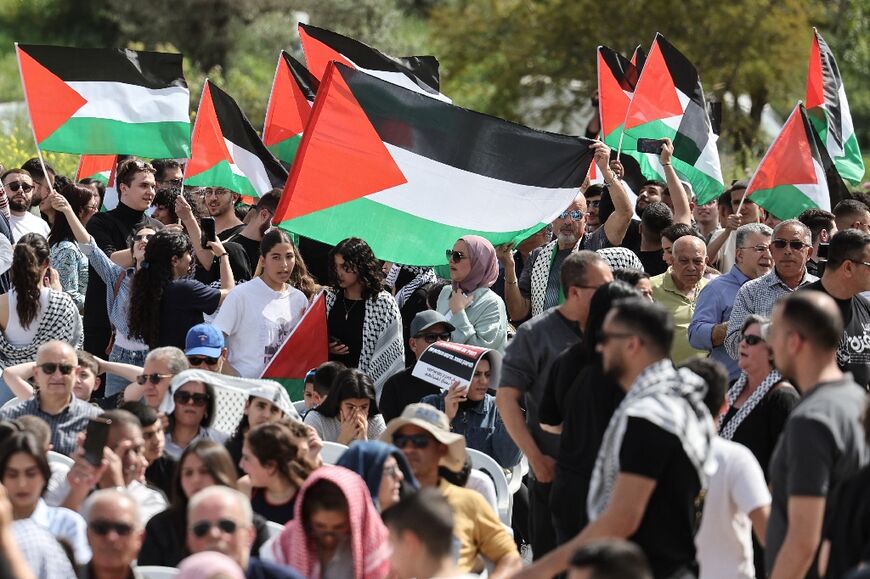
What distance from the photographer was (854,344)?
8.31m

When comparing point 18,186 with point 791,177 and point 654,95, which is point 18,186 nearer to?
point 654,95

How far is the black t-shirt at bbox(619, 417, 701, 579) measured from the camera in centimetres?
512

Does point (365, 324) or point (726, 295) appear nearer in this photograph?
point (726, 295)

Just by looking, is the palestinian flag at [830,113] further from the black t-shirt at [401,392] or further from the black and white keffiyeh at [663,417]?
the black and white keffiyeh at [663,417]

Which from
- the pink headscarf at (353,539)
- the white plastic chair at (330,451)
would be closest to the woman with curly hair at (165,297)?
the white plastic chair at (330,451)

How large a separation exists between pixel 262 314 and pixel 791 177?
4776 mm

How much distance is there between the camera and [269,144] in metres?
13.4

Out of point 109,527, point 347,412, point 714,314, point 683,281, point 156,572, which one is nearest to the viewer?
point 109,527

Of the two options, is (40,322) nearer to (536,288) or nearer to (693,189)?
(536,288)

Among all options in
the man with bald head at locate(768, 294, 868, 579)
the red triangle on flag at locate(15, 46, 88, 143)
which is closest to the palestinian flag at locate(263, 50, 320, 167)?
the red triangle on flag at locate(15, 46, 88, 143)

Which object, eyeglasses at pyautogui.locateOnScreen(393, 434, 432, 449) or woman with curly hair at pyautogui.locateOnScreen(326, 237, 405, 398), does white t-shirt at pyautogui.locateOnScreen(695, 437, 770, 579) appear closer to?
eyeglasses at pyautogui.locateOnScreen(393, 434, 432, 449)

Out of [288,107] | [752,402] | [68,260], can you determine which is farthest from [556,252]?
[752,402]

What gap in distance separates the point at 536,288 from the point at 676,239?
3.43 ft

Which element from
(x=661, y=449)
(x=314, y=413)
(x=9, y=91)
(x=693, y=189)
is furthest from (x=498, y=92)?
(x=661, y=449)
